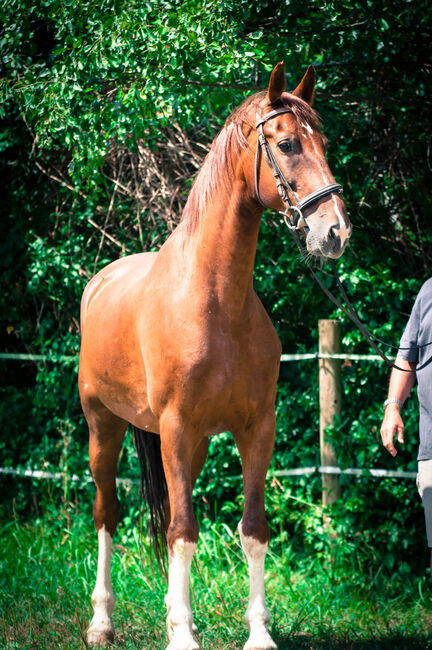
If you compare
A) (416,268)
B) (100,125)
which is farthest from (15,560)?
(416,268)

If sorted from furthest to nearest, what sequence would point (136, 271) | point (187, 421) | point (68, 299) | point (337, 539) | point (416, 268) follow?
1. point (68, 299)
2. point (416, 268)
3. point (337, 539)
4. point (136, 271)
5. point (187, 421)

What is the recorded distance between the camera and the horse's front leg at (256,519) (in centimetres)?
325

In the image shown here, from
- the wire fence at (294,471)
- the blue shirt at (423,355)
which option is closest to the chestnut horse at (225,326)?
the blue shirt at (423,355)

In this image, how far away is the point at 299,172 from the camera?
9.52ft

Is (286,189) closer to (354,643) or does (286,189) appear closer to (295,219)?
(295,219)

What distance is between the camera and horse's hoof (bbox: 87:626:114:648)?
3797 mm

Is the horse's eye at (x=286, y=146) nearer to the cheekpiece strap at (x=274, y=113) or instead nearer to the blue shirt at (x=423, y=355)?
the cheekpiece strap at (x=274, y=113)

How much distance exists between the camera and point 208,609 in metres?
4.20

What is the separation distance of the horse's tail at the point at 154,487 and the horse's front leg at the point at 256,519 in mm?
1052

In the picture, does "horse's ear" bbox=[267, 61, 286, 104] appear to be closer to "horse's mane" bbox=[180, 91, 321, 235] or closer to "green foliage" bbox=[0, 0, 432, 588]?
"horse's mane" bbox=[180, 91, 321, 235]

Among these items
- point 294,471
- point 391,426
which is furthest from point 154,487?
point 391,426

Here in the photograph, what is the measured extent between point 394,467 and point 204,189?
2791 millimetres

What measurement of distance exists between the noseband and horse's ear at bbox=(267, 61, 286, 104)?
6 cm

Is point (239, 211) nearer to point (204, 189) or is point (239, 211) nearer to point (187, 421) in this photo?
point (204, 189)
